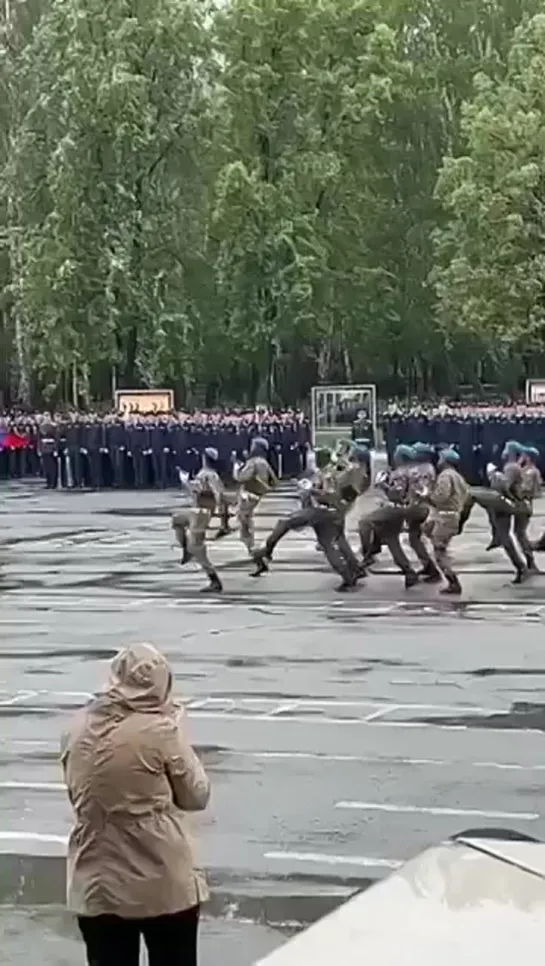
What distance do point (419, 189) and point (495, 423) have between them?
23.8 metres

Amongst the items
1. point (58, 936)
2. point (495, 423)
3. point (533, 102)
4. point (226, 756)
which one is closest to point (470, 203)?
point (533, 102)

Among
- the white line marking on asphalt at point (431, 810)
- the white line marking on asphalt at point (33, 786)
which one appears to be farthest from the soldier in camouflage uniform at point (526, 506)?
the white line marking on asphalt at point (431, 810)

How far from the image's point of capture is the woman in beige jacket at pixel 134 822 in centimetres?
555

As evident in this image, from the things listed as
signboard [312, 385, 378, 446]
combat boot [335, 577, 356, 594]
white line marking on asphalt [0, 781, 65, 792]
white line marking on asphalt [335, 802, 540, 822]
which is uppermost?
signboard [312, 385, 378, 446]

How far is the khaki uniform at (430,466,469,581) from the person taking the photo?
20.5 m

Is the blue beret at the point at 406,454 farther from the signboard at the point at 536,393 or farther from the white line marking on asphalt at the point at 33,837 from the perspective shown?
the signboard at the point at 536,393

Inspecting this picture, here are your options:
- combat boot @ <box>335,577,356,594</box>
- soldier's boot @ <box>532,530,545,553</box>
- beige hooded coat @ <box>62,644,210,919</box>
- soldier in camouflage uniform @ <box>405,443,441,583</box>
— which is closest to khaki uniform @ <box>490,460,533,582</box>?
soldier in camouflage uniform @ <box>405,443,441,583</box>

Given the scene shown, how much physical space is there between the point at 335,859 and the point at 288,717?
397 centimetres

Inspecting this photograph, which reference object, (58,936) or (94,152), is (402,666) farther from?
(94,152)

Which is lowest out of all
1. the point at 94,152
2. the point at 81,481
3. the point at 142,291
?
the point at 81,481

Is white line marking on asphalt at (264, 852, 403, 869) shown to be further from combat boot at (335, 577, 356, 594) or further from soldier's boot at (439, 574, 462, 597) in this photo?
combat boot at (335, 577, 356, 594)

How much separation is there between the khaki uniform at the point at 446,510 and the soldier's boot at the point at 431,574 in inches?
40.5

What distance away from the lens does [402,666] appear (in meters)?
15.0

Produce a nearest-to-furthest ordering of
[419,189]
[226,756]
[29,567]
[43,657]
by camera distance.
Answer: [226,756], [43,657], [29,567], [419,189]
